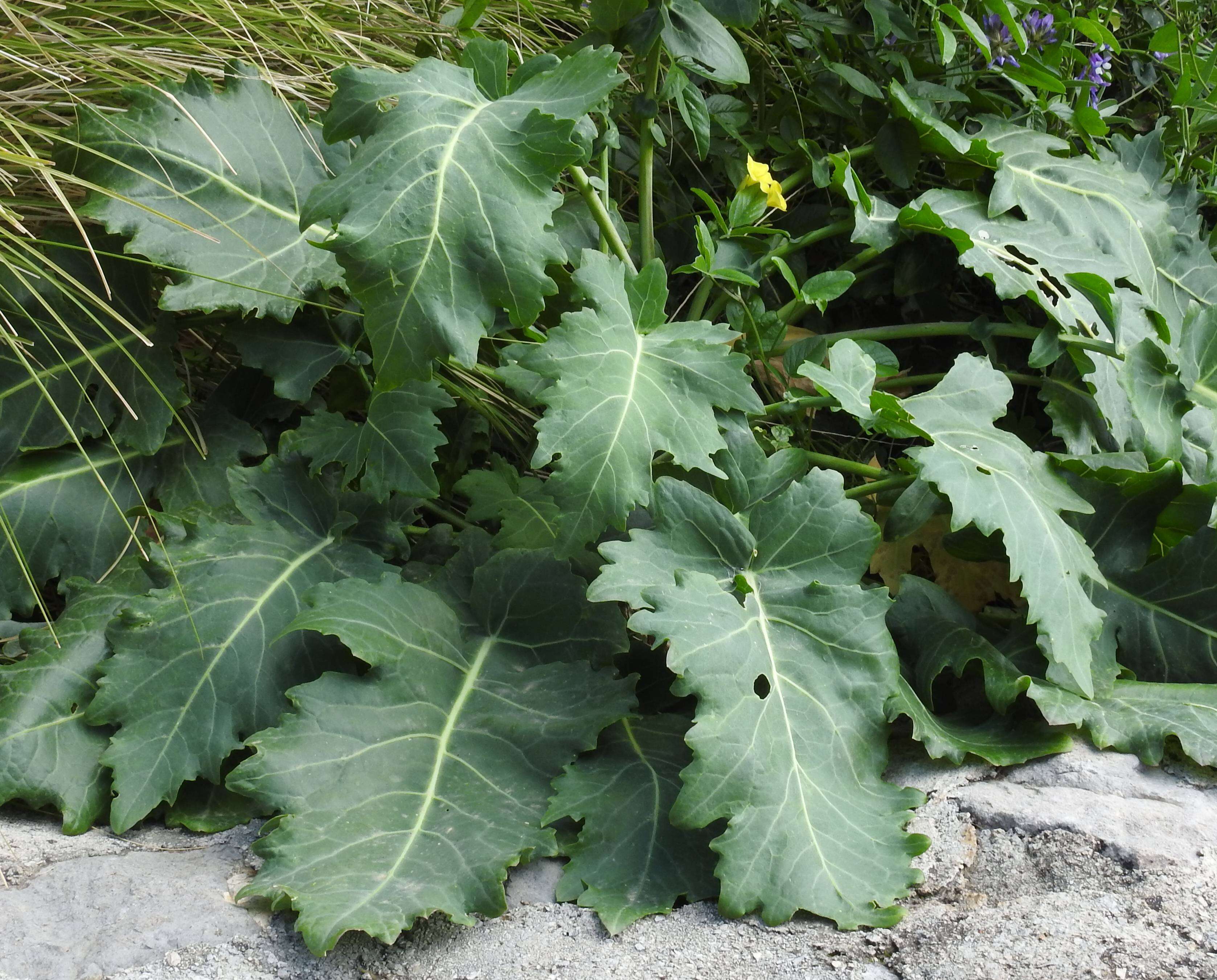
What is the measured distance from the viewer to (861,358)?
66.2 inches

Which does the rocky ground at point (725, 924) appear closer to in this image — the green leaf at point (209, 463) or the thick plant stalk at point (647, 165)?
the green leaf at point (209, 463)

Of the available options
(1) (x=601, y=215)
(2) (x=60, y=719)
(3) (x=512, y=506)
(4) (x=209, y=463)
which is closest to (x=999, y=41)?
(1) (x=601, y=215)

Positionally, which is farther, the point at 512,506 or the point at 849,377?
the point at 512,506

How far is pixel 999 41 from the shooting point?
224 cm

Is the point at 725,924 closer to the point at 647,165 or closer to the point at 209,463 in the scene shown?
the point at 209,463

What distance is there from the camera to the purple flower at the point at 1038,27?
227 centimetres

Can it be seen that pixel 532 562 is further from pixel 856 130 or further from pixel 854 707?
pixel 856 130

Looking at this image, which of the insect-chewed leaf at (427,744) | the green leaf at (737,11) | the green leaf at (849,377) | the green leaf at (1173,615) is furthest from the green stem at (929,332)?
the insect-chewed leaf at (427,744)

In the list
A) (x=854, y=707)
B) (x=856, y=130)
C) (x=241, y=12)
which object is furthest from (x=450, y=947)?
(x=856, y=130)

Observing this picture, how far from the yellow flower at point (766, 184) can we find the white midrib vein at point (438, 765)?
3.21 ft

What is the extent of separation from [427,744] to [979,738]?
0.80 m

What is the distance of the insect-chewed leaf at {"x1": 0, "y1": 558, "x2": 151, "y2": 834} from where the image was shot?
1.40 meters

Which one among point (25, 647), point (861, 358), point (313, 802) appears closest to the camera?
point (313, 802)

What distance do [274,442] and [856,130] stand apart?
4.89 feet
